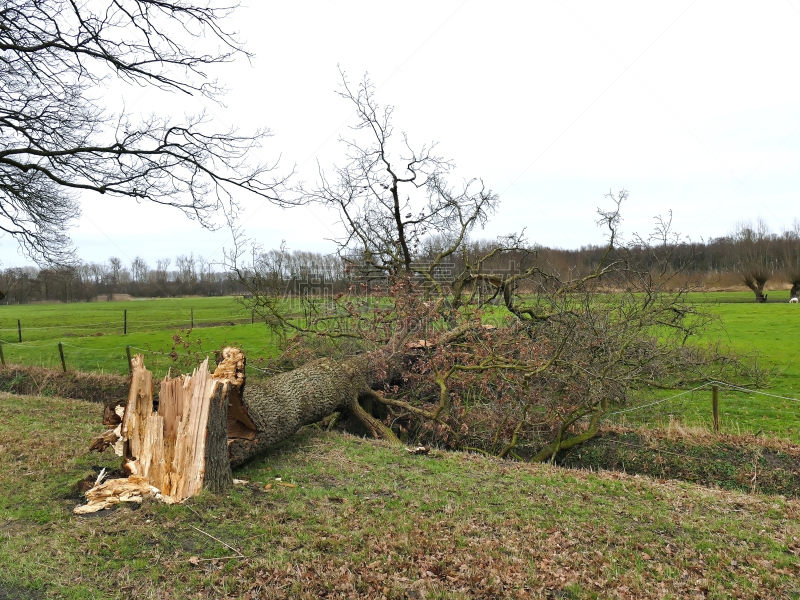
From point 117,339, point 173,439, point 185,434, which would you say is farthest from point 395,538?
point 117,339

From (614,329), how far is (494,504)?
5.90 metres

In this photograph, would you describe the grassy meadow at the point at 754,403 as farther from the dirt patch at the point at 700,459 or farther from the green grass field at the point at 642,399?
the dirt patch at the point at 700,459

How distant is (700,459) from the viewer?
799 centimetres

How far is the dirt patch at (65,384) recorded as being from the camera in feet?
40.8

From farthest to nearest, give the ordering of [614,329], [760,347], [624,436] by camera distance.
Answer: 1. [760,347]
2. [614,329]
3. [624,436]

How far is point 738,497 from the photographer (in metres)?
5.61

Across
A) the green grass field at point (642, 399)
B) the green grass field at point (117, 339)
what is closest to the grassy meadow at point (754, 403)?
the green grass field at point (642, 399)

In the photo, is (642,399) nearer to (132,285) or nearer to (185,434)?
(185,434)

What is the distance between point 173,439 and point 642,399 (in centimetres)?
983

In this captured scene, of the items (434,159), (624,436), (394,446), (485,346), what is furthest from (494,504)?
(434,159)

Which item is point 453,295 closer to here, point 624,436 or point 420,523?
point 624,436

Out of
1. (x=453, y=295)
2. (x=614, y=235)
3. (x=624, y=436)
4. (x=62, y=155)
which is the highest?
(x=62, y=155)

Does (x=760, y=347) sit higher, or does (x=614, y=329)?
(x=614, y=329)

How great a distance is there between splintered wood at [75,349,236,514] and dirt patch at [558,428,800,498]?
19.7 feet
